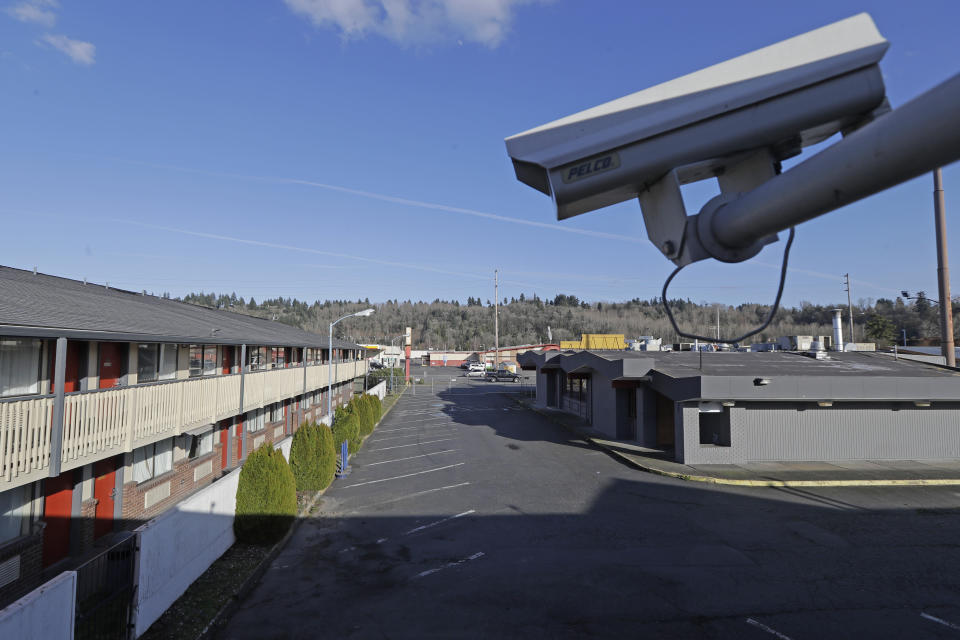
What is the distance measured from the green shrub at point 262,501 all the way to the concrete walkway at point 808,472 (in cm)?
1336

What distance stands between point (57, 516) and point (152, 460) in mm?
3279

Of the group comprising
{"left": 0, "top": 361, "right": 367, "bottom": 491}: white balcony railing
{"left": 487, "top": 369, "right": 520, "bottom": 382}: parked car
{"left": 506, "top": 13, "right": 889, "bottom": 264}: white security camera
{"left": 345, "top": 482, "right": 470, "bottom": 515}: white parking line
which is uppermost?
{"left": 506, "top": 13, "right": 889, "bottom": 264}: white security camera

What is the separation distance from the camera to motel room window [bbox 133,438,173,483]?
43.8ft

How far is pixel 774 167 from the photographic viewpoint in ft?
7.78

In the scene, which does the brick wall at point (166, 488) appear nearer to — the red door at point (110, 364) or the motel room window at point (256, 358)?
the red door at point (110, 364)

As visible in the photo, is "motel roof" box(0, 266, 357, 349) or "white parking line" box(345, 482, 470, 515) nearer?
"motel roof" box(0, 266, 357, 349)

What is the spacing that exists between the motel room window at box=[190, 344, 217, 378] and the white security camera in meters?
17.4

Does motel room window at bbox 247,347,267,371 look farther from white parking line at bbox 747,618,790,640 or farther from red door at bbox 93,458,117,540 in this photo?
white parking line at bbox 747,618,790,640

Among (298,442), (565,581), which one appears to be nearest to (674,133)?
(565,581)

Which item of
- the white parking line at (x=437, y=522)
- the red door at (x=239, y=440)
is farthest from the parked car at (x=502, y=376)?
the white parking line at (x=437, y=522)

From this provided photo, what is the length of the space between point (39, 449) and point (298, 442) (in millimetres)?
8030

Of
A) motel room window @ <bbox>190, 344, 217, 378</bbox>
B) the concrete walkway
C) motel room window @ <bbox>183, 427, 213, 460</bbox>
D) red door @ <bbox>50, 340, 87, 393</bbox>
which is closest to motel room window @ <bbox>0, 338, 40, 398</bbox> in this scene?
red door @ <bbox>50, 340, 87, 393</bbox>

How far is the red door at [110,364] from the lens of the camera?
488 inches

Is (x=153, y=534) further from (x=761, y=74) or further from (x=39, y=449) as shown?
(x=761, y=74)
